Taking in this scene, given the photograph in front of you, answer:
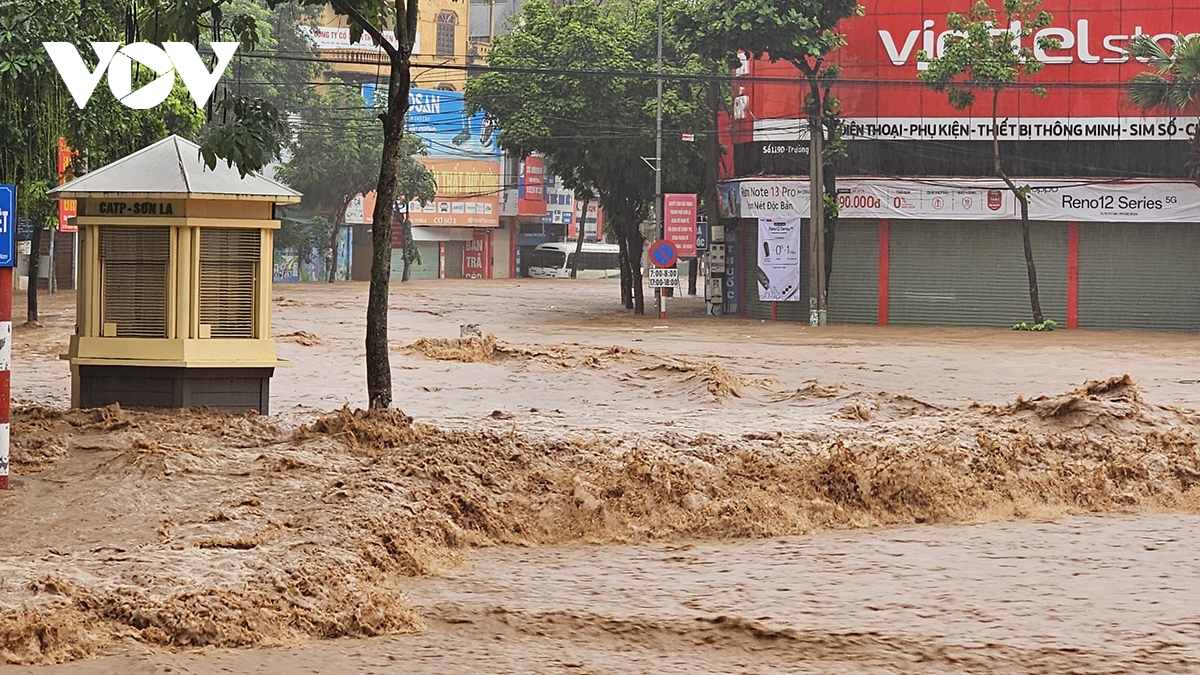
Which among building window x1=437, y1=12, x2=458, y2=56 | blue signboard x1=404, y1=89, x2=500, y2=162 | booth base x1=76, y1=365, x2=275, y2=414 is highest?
building window x1=437, y1=12, x2=458, y2=56

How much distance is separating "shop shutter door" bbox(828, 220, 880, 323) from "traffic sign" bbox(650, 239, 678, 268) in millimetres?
4445

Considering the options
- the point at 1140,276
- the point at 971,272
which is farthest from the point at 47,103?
the point at 1140,276

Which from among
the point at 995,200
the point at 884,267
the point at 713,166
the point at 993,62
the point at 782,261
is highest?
the point at 993,62

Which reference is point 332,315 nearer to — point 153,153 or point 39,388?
point 39,388

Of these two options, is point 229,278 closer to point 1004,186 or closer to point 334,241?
point 1004,186

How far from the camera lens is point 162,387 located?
1314 centimetres

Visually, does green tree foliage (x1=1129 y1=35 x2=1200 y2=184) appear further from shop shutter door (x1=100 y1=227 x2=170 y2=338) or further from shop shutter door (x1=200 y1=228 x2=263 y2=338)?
shop shutter door (x1=100 y1=227 x2=170 y2=338)

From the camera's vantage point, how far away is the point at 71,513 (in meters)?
9.34

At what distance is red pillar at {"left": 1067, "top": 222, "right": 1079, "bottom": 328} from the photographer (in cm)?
3541

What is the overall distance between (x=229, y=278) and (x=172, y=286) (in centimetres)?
48

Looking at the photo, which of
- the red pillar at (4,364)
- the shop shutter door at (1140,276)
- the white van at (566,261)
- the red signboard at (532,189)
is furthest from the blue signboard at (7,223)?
the white van at (566,261)

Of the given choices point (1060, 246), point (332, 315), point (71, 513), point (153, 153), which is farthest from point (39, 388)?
point (1060, 246)

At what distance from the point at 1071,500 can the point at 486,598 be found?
17.0 feet

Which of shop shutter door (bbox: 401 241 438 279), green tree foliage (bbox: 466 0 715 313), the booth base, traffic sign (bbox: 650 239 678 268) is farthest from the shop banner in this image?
shop shutter door (bbox: 401 241 438 279)
